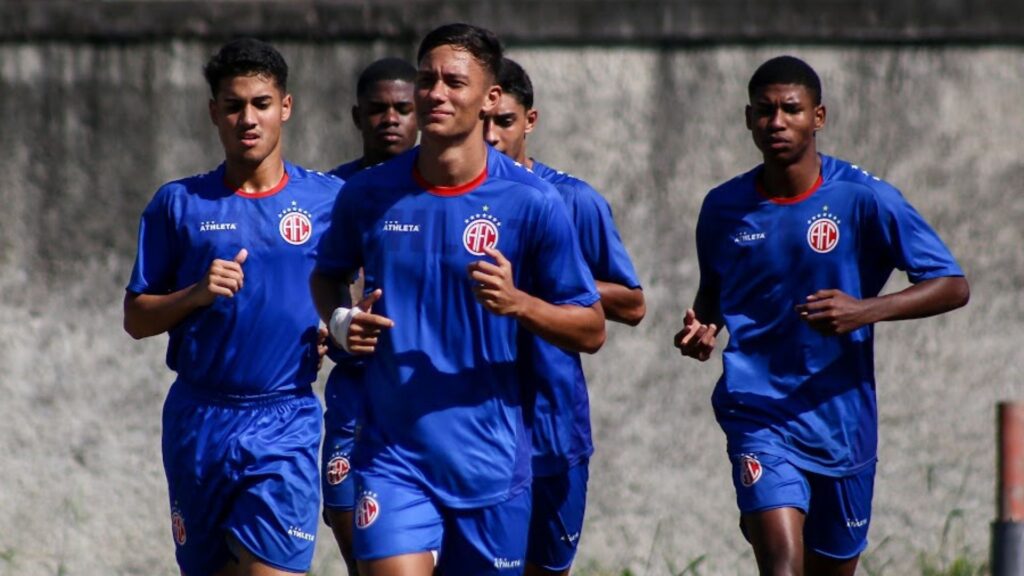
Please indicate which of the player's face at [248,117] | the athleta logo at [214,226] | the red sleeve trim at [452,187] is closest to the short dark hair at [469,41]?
the red sleeve trim at [452,187]

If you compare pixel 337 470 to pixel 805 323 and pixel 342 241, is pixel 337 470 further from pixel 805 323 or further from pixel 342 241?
pixel 805 323

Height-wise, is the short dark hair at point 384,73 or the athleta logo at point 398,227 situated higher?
the short dark hair at point 384,73

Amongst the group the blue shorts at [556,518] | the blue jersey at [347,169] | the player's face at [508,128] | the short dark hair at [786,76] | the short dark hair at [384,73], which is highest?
the short dark hair at [384,73]

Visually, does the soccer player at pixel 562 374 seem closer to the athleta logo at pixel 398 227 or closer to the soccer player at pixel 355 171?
the soccer player at pixel 355 171

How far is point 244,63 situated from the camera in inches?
261

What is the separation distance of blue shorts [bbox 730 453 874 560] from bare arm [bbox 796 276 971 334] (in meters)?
0.57

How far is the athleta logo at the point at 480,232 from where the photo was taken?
18.8 feet

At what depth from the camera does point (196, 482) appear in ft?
21.2

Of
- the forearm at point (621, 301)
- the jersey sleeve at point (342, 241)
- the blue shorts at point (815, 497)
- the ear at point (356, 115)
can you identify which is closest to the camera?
the jersey sleeve at point (342, 241)

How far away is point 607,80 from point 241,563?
336 centimetres

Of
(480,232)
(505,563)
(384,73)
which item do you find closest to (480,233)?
(480,232)

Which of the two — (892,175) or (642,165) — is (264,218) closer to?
(642,165)

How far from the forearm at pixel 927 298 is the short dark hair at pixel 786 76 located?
84cm

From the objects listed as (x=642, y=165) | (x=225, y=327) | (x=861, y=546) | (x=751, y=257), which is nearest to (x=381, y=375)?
(x=225, y=327)
